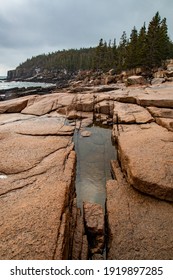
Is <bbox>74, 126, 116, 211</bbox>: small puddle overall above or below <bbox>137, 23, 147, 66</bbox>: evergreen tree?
below

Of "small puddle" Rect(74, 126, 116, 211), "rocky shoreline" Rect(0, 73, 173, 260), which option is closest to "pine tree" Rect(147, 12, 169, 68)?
"small puddle" Rect(74, 126, 116, 211)

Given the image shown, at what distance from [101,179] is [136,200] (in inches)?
72.7

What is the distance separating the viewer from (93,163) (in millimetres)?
7645

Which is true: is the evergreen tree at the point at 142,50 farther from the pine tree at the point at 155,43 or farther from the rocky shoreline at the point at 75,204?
the rocky shoreline at the point at 75,204

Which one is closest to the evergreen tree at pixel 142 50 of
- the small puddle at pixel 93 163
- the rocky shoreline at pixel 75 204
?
the small puddle at pixel 93 163

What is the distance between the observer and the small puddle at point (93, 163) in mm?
5964

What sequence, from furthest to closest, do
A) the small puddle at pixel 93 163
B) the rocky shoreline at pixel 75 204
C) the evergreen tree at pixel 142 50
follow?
the evergreen tree at pixel 142 50, the small puddle at pixel 93 163, the rocky shoreline at pixel 75 204

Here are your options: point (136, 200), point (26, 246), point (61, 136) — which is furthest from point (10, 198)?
point (61, 136)

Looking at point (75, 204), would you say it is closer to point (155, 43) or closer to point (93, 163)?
point (93, 163)

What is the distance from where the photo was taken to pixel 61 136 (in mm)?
8180

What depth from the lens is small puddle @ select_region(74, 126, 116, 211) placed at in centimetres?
596

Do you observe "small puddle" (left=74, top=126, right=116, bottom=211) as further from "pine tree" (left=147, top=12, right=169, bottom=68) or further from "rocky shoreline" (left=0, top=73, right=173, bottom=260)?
"pine tree" (left=147, top=12, right=169, bottom=68)

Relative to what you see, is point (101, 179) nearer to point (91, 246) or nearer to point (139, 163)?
point (139, 163)
